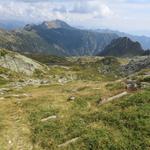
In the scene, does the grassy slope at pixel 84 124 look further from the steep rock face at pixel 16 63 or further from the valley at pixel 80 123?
the steep rock face at pixel 16 63

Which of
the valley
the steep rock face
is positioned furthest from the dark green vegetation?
the steep rock face

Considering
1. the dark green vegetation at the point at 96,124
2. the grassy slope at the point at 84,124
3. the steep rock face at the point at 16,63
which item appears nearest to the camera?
the dark green vegetation at the point at 96,124

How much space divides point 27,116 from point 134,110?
39.1ft

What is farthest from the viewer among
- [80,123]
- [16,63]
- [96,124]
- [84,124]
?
[16,63]

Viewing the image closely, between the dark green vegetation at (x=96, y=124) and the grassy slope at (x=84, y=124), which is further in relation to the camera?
the grassy slope at (x=84, y=124)

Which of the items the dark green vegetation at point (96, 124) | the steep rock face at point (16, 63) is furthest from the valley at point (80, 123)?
the steep rock face at point (16, 63)

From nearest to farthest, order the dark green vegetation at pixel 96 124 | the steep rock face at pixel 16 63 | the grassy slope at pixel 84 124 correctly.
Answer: the dark green vegetation at pixel 96 124
the grassy slope at pixel 84 124
the steep rock face at pixel 16 63

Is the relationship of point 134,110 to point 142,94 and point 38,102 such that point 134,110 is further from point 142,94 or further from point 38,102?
point 38,102

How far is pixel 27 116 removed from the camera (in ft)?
117

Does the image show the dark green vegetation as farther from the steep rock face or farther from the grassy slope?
the steep rock face

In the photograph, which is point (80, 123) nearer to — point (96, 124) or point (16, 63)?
point (96, 124)

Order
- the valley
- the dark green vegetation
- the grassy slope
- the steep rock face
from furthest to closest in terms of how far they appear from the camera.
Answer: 1. the steep rock face
2. the valley
3. the grassy slope
4. the dark green vegetation

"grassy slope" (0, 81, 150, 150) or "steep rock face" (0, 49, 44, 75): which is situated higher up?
"grassy slope" (0, 81, 150, 150)

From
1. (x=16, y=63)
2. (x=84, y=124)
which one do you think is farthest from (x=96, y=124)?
(x=16, y=63)
